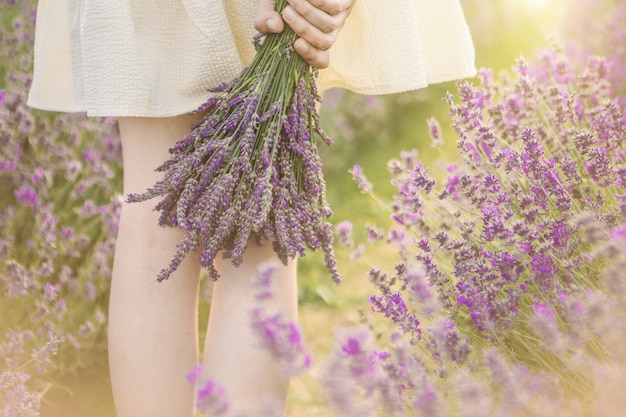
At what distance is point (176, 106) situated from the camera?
153 cm

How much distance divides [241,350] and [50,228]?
89 cm

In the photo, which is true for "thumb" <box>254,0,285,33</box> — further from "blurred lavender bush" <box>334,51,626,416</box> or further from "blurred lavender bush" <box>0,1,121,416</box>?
"blurred lavender bush" <box>0,1,121,416</box>

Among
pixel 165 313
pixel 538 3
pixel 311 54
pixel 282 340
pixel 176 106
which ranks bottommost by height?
pixel 538 3

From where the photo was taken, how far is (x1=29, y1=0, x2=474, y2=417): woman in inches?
59.1

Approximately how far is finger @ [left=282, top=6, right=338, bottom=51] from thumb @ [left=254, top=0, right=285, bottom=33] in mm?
17

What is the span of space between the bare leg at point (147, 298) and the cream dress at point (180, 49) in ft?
0.25

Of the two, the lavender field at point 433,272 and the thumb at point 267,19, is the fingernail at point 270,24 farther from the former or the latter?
the lavender field at point 433,272

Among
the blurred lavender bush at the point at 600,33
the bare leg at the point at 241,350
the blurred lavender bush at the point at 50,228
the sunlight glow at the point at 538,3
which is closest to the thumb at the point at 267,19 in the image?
the bare leg at the point at 241,350

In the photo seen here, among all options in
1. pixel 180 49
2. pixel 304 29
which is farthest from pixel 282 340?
pixel 180 49

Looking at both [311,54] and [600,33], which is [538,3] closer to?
[600,33]

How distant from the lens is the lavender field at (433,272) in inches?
45.8

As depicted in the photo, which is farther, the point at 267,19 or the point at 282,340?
the point at 267,19

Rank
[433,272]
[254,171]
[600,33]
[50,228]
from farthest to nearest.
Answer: [600,33] < [50,228] < [433,272] < [254,171]

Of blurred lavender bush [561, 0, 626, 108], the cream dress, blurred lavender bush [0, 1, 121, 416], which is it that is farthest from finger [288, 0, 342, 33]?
blurred lavender bush [561, 0, 626, 108]
